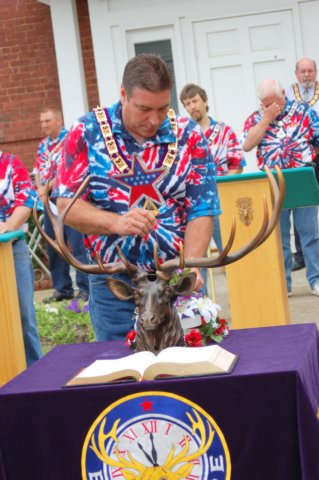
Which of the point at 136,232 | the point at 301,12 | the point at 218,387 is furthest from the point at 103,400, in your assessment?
the point at 301,12

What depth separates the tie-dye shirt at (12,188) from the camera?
7617 millimetres

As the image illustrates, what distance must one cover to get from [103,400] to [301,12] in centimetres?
1113

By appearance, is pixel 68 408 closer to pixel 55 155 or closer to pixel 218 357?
pixel 218 357

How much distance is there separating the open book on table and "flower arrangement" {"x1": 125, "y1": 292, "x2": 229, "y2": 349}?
1.10 ft

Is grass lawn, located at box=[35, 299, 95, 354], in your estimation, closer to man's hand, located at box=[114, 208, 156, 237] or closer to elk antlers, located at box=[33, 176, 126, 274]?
elk antlers, located at box=[33, 176, 126, 274]

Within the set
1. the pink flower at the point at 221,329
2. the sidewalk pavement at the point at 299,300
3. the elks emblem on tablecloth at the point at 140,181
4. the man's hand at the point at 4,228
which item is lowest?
the sidewalk pavement at the point at 299,300

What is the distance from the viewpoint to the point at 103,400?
3.91 meters

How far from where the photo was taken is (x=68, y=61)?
14719mm

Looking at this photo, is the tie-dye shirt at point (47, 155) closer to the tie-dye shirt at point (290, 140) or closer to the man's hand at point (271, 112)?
the tie-dye shirt at point (290, 140)

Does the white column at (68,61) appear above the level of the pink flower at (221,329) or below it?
above

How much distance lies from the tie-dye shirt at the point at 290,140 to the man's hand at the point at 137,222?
5937mm

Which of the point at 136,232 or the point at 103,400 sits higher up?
the point at 136,232

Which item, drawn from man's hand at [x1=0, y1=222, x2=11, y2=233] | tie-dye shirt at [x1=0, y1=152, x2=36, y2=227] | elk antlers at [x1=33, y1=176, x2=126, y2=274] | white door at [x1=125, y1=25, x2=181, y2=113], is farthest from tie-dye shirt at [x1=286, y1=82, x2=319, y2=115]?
elk antlers at [x1=33, y1=176, x2=126, y2=274]

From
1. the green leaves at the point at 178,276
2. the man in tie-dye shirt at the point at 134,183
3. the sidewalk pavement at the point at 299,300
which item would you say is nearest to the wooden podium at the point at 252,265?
the sidewalk pavement at the point at 299,300
